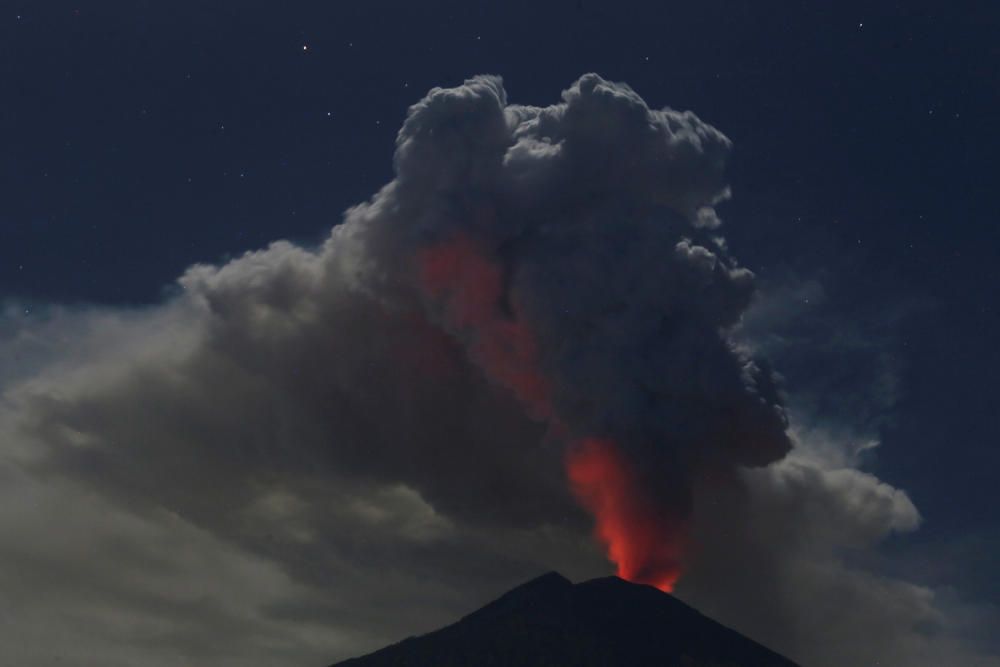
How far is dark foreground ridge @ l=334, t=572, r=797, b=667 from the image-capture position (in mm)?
105688

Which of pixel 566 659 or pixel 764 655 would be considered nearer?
pixel 566 659

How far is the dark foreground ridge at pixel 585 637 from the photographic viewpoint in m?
106

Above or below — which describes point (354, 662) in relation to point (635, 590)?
below

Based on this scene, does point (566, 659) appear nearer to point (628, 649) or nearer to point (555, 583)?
point (628, 649)

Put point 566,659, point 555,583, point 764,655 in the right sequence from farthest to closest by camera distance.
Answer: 1. point 555,583
2. point 764,655
3. point 566,659

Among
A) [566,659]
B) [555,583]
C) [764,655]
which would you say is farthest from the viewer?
[555,583]

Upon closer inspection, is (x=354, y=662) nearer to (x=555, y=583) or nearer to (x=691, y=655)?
(x=555, y=583)

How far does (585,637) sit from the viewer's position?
4272 inches

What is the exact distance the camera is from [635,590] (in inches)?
4476

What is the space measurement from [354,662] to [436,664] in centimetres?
972

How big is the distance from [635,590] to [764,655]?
1344 cm

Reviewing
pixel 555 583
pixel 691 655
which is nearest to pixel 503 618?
pixel 555 583

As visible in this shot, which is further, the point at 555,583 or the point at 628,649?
the point at 555,583

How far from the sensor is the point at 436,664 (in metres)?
106
